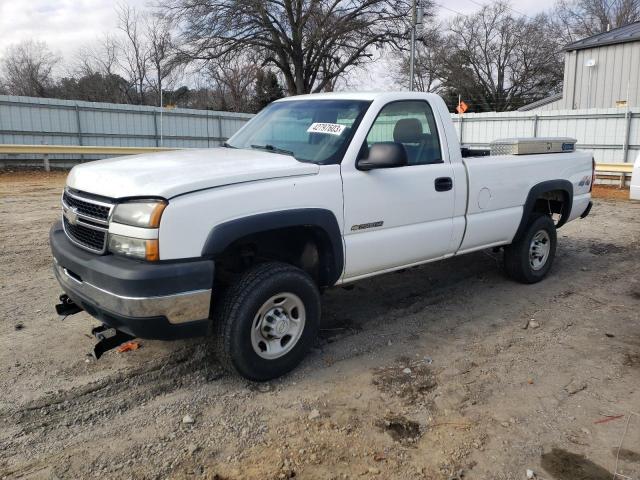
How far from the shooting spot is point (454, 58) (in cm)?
4803

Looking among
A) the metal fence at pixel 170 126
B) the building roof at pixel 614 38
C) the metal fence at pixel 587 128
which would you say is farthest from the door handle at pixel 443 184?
the building roof at pixel 614 38

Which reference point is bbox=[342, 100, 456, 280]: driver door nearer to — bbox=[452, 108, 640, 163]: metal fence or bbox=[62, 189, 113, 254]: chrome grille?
bbox=[62, 189, 113, 254]: chrome grille

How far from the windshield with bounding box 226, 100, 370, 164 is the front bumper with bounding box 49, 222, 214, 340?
1352mm

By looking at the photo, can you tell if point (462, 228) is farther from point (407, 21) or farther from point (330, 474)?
point (407, 21)

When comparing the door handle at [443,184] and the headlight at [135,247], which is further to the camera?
the door handle at [443,184]

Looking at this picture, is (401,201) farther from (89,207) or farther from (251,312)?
(89,207)

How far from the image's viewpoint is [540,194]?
229 inches

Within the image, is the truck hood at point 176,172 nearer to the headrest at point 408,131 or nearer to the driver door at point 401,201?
the driver door at point 401,201

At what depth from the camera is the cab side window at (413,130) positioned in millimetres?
4520

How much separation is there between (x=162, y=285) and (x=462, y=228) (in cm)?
288

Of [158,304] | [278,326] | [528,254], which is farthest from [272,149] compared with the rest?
[528,254]

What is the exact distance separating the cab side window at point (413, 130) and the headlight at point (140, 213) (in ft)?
6.61

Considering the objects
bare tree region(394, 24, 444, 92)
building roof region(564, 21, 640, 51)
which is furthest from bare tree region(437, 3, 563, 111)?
building roof region(564, 21, 640, 51)

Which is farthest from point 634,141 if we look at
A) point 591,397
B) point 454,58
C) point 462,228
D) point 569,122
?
point 454,58
